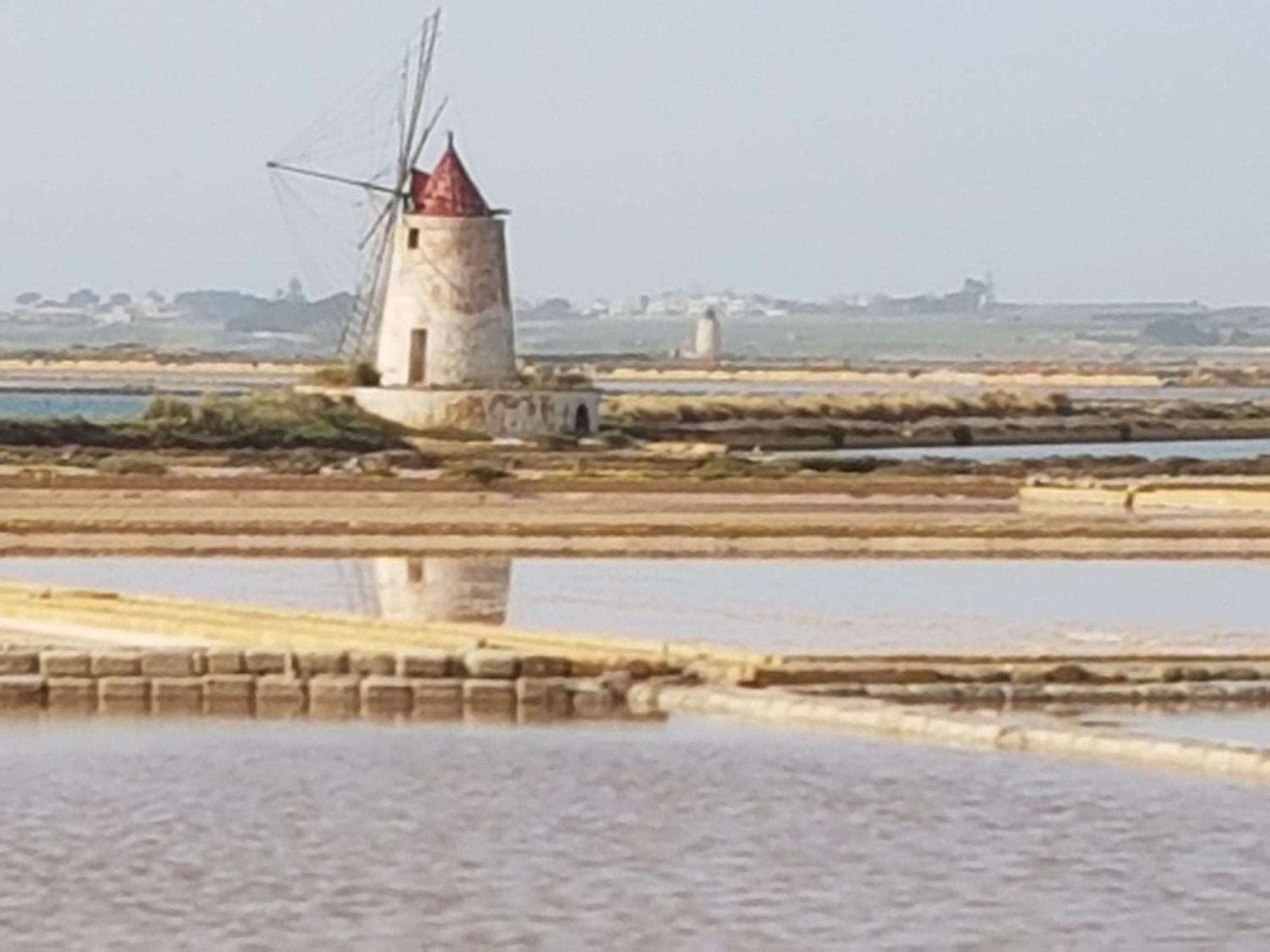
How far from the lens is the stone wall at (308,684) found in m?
10.6

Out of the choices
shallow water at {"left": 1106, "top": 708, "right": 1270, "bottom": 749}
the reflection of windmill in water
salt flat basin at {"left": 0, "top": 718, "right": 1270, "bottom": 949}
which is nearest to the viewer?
salt flat basin at {"left": 0, "top": 718, "right": 1270, "bottom": 949}

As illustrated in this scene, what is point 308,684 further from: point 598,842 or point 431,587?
point 431,587

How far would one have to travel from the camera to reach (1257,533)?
20594 mm

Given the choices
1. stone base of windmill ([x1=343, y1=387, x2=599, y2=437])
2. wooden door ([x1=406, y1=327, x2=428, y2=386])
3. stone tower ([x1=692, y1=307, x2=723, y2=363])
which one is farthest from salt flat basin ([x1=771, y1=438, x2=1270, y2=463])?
stone tower ([x1=692, y1=307, x2=723, y2=363])

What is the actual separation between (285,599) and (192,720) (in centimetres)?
437

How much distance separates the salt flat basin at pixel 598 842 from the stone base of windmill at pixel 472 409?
23489mm

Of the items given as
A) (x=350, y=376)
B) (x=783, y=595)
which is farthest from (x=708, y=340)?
(x=783, y=595)

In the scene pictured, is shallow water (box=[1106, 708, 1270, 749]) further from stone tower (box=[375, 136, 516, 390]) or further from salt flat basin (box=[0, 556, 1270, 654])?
stone tower (box=[375, 136, 516, 390])

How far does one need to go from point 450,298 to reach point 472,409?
1.08 metres

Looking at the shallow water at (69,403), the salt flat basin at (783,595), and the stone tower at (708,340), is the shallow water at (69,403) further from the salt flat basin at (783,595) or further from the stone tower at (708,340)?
the stone tower at (708,340)

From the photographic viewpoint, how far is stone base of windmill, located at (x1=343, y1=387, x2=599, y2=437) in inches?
1329

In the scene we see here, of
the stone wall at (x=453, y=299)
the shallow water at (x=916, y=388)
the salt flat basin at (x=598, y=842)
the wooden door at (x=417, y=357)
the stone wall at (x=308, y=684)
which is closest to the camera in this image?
the salt flat basin at (x=598, y=842)

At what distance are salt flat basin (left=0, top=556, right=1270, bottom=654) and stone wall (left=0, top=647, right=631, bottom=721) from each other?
6.15 feet

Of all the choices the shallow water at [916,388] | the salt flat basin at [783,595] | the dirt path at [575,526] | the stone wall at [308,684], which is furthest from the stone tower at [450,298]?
the shallow water at [916,388]
